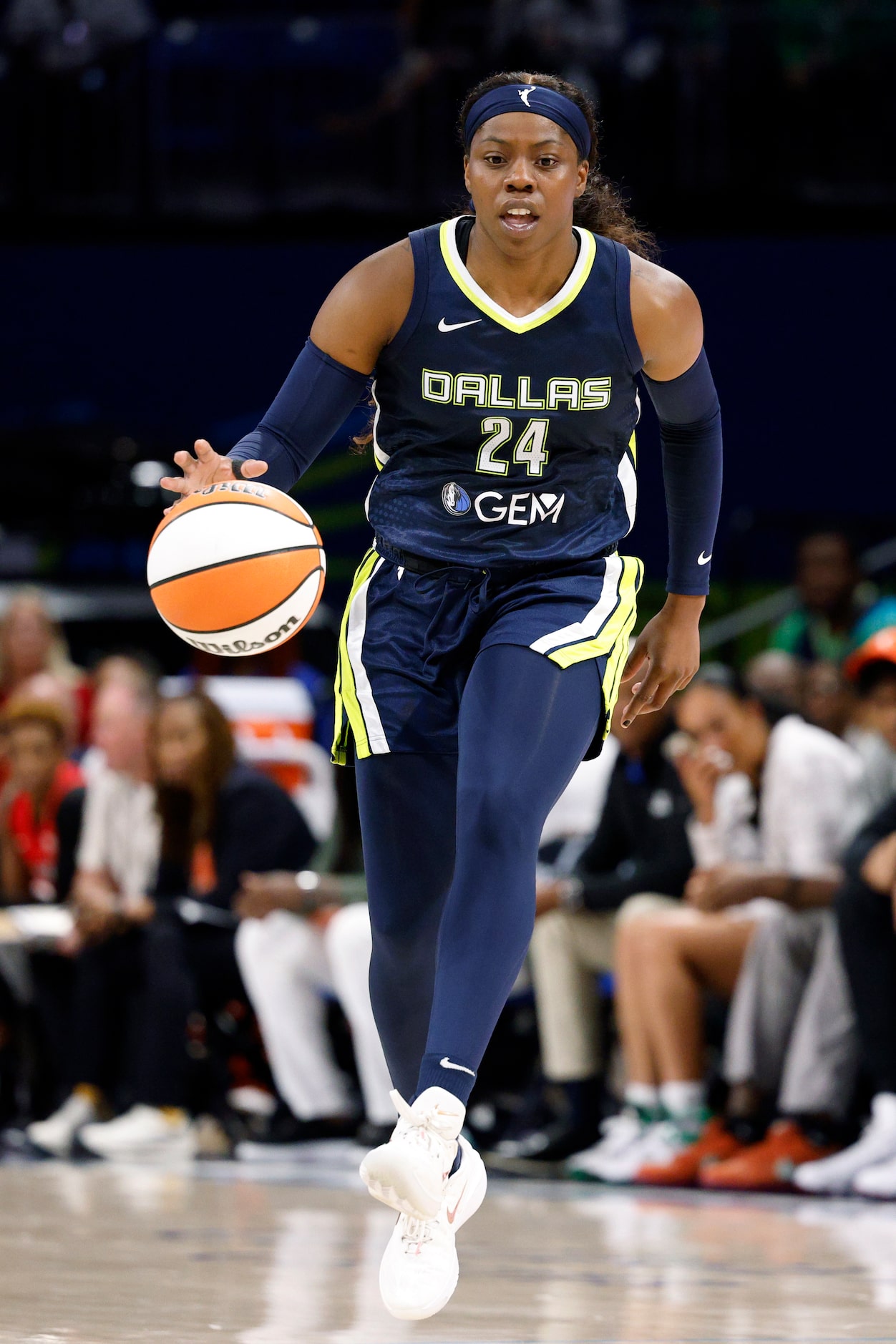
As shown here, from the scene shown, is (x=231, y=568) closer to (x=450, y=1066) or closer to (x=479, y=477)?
(x=479, y=477)

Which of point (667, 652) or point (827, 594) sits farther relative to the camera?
point (827, 594)

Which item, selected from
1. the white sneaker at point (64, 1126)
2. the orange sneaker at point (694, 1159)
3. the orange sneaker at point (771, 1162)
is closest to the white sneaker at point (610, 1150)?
the orange sneaker at point (694, 1159)

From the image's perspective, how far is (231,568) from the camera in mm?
3590

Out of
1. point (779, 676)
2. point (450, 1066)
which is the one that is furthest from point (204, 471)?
point (779, 676)

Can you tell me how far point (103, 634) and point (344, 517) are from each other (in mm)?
1587

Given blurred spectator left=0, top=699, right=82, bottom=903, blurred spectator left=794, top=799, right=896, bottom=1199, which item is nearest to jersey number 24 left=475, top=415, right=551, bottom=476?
blurred spectator left=794, top=799, right=896, bottom=1199

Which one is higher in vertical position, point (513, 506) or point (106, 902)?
point (513, 506)

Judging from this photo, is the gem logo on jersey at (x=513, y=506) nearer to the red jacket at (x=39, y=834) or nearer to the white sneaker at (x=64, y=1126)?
the white sneaker at (x=64, y=1126)

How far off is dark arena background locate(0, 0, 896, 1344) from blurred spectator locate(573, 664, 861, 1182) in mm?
31

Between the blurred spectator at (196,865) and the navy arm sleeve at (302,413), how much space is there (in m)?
4.07

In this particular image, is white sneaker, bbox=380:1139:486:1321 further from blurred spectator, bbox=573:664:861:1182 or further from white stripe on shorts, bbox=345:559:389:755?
blurred spectator, bbox=573:664:861:1182

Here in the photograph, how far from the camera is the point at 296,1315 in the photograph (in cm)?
391

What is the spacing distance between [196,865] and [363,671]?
14.3 feet

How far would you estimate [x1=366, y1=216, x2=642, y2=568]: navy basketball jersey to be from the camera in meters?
3.69
